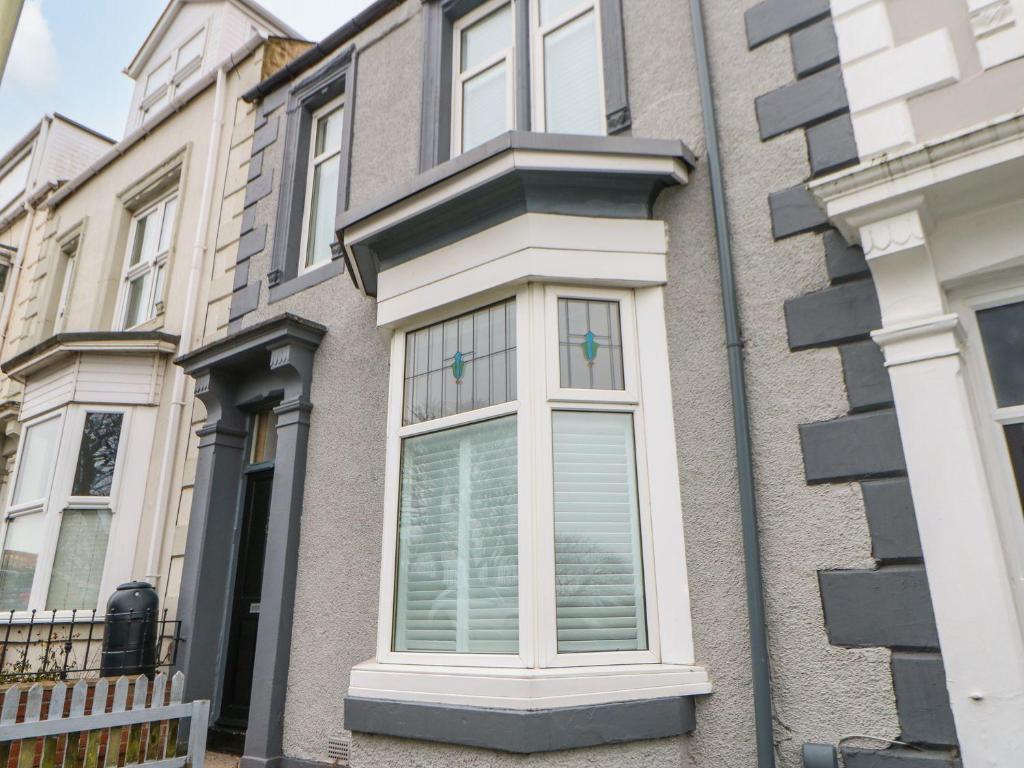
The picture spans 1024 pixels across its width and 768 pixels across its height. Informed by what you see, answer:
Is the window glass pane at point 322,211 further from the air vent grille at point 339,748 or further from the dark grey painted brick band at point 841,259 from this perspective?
the dark grey painted brick band at point 841,259

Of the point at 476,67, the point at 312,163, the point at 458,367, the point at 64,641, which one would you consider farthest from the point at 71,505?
the point at 476,67

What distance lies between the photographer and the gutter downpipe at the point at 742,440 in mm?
3299

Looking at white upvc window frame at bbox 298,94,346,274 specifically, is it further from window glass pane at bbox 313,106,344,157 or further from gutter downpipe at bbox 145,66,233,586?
gutter downpipe at bbox 145,66,233,586

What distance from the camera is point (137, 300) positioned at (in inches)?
354

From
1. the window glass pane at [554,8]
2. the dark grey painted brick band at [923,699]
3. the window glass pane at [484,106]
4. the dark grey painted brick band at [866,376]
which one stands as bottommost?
the dark grey painted brick band at [923,699]

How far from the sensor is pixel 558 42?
563 cm

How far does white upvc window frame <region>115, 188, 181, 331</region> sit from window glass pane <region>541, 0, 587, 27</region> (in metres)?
4.96

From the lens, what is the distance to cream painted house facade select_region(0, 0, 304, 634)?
6.99 metres

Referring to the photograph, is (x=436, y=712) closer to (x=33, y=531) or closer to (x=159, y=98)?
(x=33, y=531)

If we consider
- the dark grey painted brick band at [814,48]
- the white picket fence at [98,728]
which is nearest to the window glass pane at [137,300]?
the white picket fence at [98,728]

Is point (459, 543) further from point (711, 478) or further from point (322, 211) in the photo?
point (322, 211)

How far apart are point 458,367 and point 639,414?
3.98 ft

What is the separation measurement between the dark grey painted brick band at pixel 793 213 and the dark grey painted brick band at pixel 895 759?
251 centimetres

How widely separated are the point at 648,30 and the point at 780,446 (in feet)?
10.2
